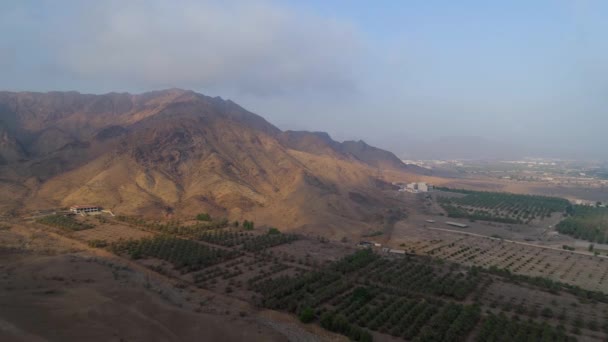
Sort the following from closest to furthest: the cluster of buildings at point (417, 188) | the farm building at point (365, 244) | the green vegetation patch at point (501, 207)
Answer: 1. the farm building at point (365, 244)
2. the green vegetation patch at point (501, 207)
3. the cluster of buildings at point (417, 188)

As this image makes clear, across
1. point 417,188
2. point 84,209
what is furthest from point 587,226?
point 84,209

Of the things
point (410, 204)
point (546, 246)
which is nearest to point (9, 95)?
point (410, 204)

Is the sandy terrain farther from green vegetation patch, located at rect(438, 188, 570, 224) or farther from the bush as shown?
green vegetation patch, located at rect(438, 188, 570, 224)

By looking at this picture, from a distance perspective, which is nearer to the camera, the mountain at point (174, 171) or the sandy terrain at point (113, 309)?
the sandy terrain at point (113, 309)

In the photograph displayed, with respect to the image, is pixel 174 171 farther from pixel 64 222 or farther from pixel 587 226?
pixel 587 226

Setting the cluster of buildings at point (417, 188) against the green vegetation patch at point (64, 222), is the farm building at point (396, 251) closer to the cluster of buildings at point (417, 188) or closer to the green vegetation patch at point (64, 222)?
the green vegetation patch at point (64, 222)

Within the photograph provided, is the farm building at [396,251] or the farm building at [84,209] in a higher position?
the farm building at [396,251]

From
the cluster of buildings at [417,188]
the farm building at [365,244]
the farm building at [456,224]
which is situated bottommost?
the farm building at [365,244]

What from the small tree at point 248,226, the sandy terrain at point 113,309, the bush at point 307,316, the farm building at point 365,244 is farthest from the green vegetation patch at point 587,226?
the sandy terrain at point 113,309

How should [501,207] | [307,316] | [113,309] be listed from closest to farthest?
[113,309] < [307,316] < [501,207]
